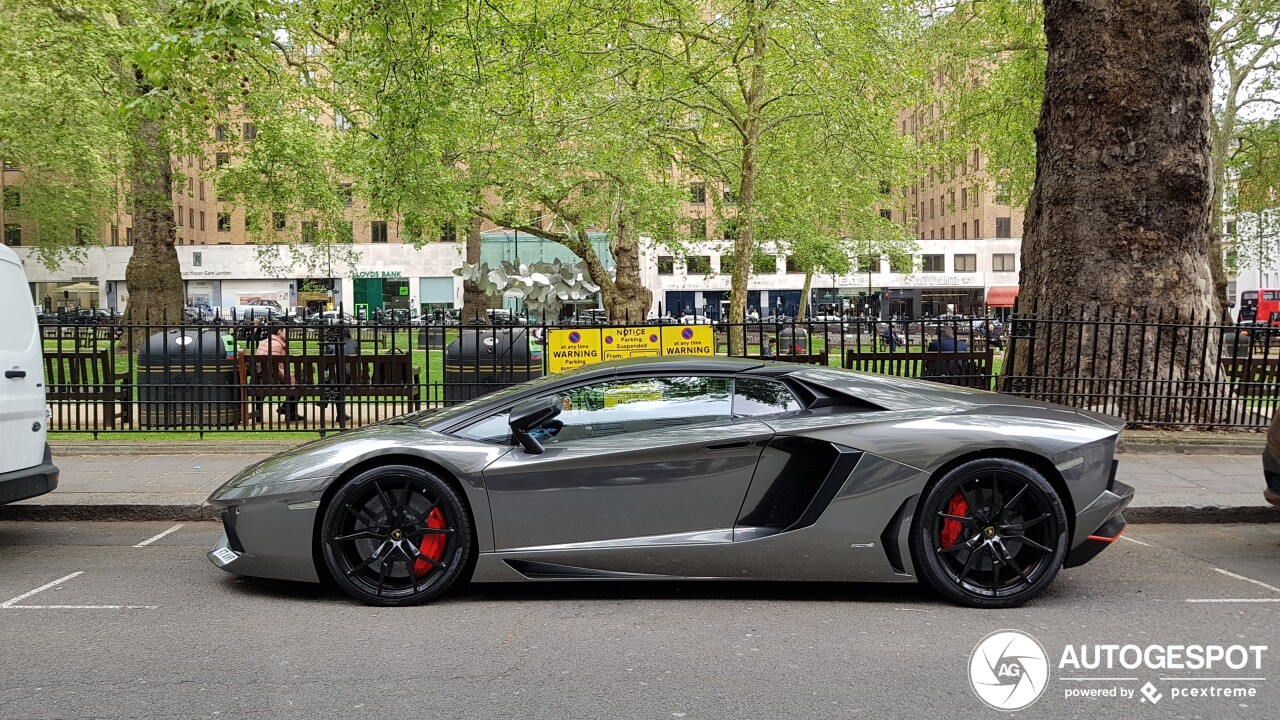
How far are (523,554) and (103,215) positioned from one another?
52925mm

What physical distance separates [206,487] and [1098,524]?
6.56m

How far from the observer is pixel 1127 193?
9766mm

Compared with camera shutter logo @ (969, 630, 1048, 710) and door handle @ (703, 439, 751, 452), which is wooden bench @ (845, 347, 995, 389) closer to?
door handle @ (703, 439, 751, 452)

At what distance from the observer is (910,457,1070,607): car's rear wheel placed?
459 cm

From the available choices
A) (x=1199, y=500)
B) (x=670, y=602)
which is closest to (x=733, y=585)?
(x=670, y=602)

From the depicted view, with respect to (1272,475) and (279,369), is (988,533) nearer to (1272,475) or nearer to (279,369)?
(1272,475)

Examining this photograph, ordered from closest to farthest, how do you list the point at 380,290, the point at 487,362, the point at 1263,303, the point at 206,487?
the point at 206,487, the point at 487,362, the point at 1263,303, the point at 380,290

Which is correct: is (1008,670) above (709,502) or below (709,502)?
below

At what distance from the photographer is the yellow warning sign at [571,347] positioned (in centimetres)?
976

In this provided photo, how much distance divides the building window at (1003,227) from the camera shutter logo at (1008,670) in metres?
69.8

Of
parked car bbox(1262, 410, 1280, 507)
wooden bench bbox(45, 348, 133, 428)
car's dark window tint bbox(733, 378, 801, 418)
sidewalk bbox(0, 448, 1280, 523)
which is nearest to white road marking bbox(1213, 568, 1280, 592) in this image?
parked car bbox(1262, 410, 1280, 507)

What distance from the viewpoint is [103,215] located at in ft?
161

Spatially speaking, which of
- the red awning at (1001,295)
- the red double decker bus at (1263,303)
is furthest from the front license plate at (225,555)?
the red awning at (1001,295)

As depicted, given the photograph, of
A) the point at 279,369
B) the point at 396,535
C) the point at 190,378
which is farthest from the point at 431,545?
the point at 279,369
